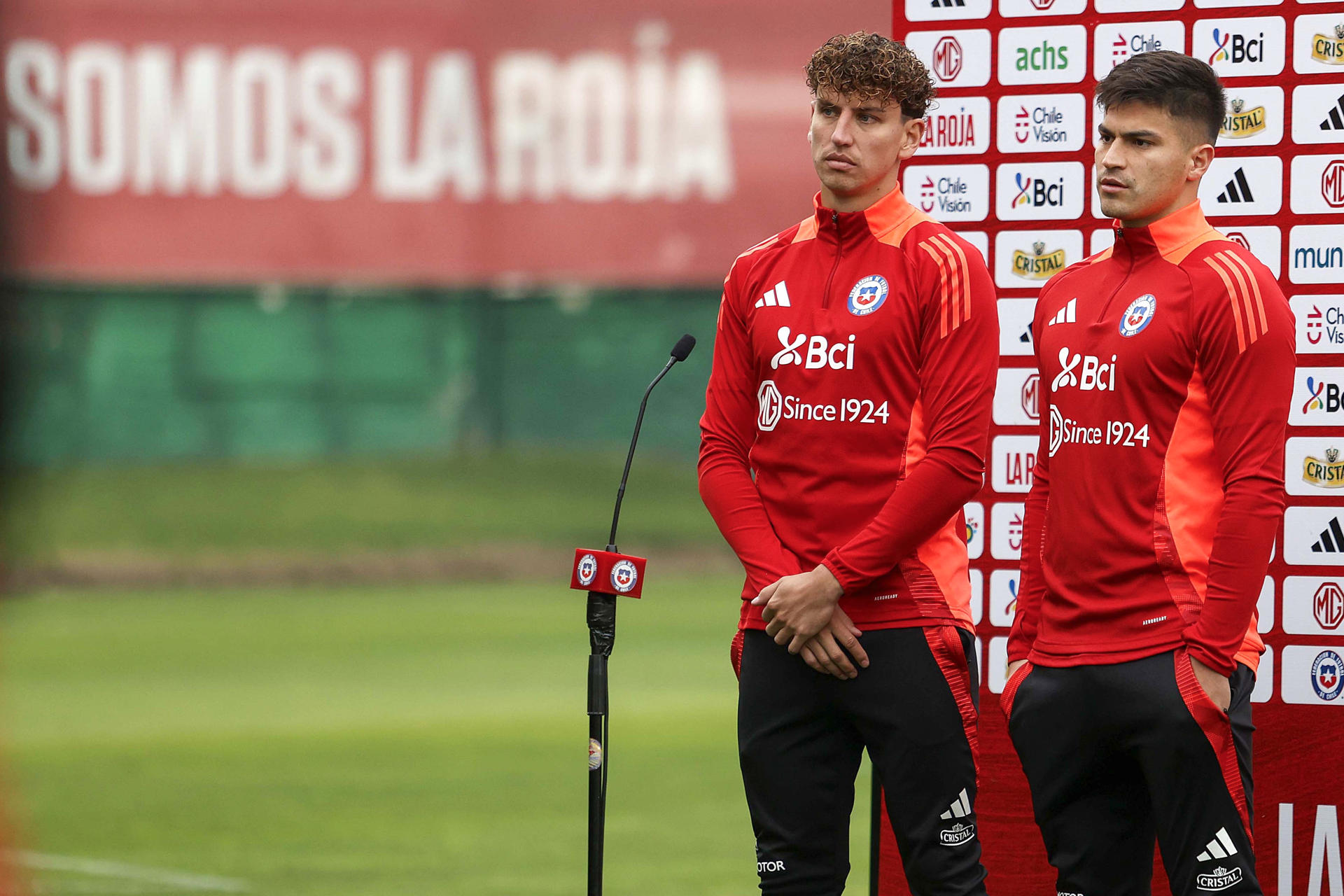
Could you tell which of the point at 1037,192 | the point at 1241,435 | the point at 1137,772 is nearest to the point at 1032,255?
the point at 1037,192

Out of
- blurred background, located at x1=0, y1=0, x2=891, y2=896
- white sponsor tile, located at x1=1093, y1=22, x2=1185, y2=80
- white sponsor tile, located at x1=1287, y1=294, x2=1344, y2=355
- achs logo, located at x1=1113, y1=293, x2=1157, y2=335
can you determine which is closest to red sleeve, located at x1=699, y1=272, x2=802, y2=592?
achs logo, located at x1=1113, y1=293, x2=1157, y2=335

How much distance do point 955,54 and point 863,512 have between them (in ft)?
4.29

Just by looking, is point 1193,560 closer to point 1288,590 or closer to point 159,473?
point 1288,590

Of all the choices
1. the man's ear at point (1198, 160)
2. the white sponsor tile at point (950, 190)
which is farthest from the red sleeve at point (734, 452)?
the white sponsor tile at point (950, 190)

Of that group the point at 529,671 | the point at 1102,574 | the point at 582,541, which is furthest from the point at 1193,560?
the point at 582,541

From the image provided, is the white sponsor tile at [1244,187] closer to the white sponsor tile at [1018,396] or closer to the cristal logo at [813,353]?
the white sponsor tile at [1018,396]

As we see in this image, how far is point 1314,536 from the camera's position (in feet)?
10.6

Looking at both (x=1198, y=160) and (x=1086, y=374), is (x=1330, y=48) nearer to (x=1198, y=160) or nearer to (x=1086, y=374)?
(x=1198, y=160)

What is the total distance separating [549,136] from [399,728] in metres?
8.94

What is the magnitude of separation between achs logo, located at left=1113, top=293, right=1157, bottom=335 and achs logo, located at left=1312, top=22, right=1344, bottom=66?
41.9 inches

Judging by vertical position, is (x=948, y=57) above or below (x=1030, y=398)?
above

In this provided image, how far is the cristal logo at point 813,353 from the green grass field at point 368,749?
4.25 ft

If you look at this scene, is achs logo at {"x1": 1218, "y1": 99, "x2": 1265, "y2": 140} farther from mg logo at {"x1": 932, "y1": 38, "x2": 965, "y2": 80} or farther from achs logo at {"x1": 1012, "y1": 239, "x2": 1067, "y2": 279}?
mg logo at {"x1": 932, "y1": 38, "x2": 965, "y2": 80}

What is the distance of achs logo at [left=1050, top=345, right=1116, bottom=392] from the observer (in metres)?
2.48
